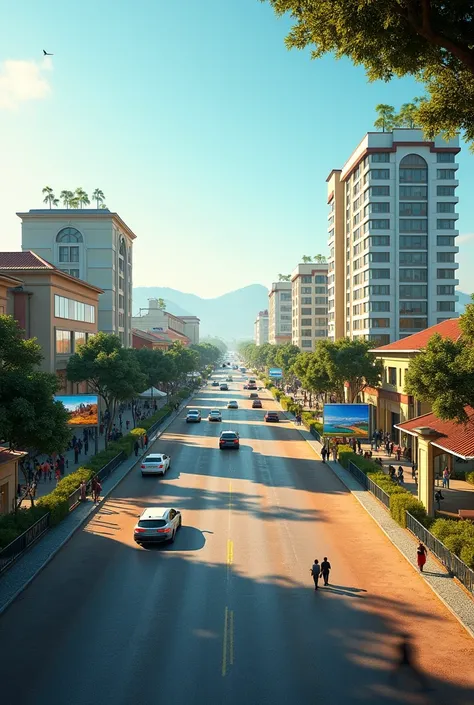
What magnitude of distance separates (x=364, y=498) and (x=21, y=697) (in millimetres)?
23075

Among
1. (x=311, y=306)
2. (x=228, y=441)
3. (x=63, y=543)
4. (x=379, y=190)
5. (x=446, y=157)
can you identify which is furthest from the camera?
(x=311, y=306)

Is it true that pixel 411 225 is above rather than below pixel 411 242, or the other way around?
above

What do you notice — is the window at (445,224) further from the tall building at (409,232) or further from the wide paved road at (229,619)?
the wide paved road at (229,619)

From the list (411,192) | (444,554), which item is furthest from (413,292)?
(444,554)

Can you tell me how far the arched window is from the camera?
7931 centimetres

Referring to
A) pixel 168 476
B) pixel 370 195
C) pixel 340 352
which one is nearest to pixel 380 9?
pixel 168 476

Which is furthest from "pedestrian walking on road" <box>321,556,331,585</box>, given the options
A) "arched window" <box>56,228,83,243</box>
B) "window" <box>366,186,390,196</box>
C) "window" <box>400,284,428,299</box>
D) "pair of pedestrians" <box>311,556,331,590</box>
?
"arched window" <box>56,228,83,243</box>

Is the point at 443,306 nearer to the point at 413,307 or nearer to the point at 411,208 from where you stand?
the point at 413,307

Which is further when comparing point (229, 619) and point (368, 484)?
point (368, 484)

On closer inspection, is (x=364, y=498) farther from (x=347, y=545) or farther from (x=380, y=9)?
(x=380, y=9)

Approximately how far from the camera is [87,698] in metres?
13.3

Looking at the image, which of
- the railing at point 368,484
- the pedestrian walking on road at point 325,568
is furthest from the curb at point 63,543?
the railing at point 368,484

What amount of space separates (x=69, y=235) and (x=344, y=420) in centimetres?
5037

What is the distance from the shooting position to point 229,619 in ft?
57.7
